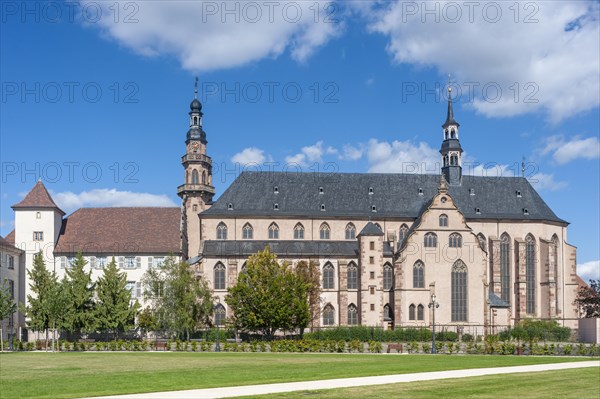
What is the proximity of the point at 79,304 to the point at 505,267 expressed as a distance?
48.0 meters

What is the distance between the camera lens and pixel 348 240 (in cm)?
8950

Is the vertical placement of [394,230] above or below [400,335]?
above

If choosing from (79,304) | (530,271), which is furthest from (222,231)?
(530,271)

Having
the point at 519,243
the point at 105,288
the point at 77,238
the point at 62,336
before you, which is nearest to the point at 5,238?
the point at 77,238

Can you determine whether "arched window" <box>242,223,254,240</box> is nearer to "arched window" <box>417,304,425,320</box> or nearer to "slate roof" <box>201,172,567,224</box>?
"slate roof" <box>201,172,567,224</box>

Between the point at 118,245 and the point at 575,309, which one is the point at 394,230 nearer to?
the point at 575,309

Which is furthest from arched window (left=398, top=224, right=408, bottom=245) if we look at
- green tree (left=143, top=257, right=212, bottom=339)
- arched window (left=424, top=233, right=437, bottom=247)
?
green tree (left=143, top=257, right=212, bottom=339)

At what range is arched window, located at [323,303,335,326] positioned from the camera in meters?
82.9

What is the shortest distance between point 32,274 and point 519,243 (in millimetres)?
53206

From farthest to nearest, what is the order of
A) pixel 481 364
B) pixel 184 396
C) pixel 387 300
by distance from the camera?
1. pixel 387 300
2. pixel 481 364
3. pixel 184 396

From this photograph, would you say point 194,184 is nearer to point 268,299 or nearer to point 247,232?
point 247,232

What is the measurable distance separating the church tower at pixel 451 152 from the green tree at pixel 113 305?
43234mm

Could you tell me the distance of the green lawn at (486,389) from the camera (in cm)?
2506

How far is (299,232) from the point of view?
89.6 metres
